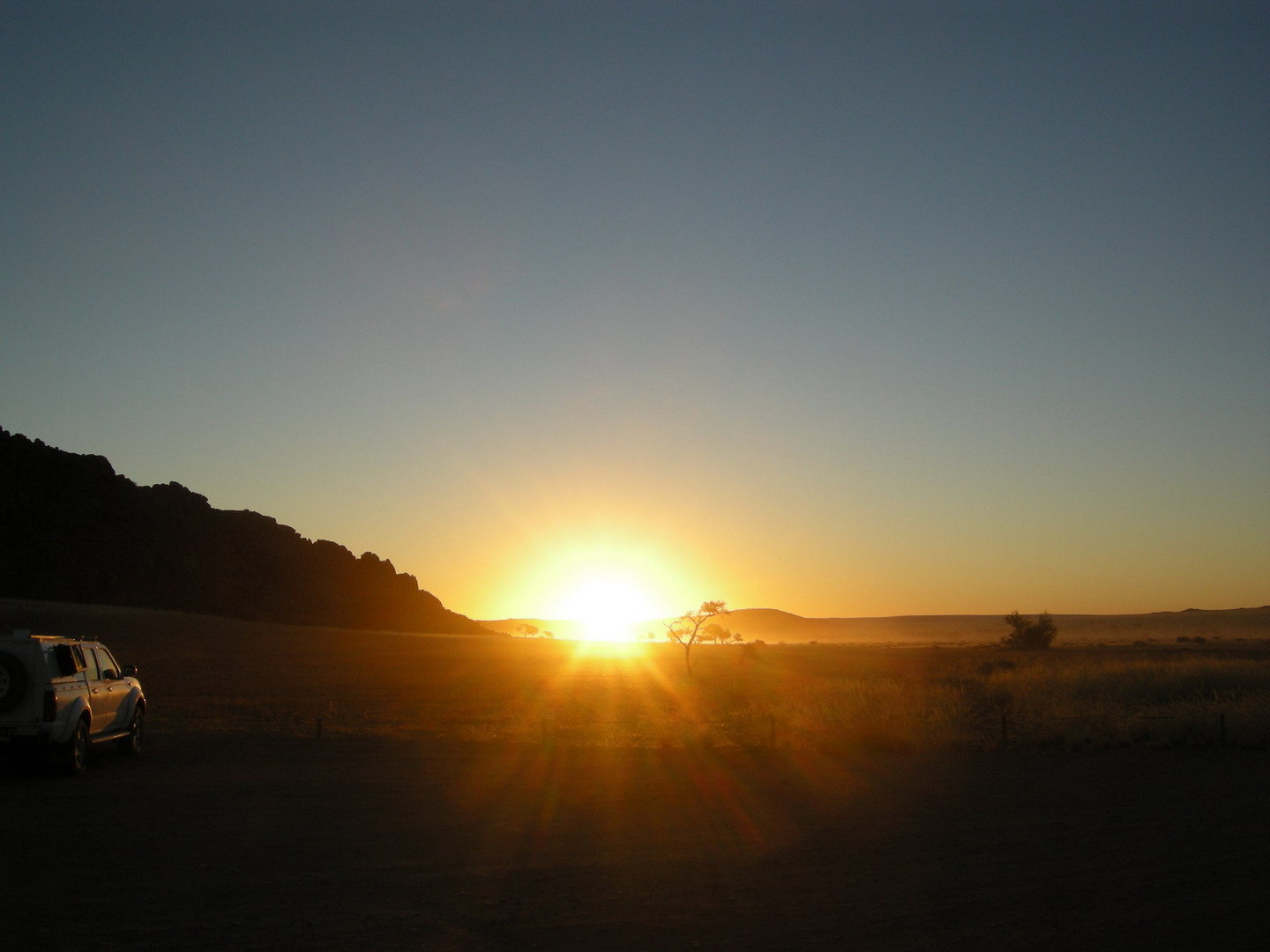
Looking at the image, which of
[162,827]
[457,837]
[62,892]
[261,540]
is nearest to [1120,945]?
[457,837]

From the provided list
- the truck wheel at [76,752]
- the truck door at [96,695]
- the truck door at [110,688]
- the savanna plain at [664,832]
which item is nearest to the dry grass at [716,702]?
the savanna plain at [664,832]

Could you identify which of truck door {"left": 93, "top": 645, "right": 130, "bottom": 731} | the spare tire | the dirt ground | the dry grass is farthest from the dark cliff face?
the dirt ground

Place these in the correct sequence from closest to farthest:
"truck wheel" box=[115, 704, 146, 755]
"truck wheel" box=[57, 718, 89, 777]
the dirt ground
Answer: the dirt ground → "truck wheel" box=[57, 718, 89, 777] → "truck wheel" box=[115, 704, 146, 755]

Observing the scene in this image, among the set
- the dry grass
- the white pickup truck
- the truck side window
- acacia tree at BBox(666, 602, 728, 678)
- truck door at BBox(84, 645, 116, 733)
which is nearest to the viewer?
the white pickup truck

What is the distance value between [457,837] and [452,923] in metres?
3.49

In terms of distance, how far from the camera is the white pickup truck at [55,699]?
14.3m

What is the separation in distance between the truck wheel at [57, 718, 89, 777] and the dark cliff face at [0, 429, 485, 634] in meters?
92.6

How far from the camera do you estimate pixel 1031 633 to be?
7912 centimetres

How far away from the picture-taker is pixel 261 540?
132m

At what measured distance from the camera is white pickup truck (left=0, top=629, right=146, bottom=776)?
1429 centimetres

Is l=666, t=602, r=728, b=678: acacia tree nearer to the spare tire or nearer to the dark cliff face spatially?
the spare tire

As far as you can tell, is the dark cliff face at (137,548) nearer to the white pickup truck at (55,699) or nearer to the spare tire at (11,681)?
the white pickup truck at (55,699)

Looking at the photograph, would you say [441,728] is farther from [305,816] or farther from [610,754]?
[305,816]

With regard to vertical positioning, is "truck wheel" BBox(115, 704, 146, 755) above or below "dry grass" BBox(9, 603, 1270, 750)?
above
